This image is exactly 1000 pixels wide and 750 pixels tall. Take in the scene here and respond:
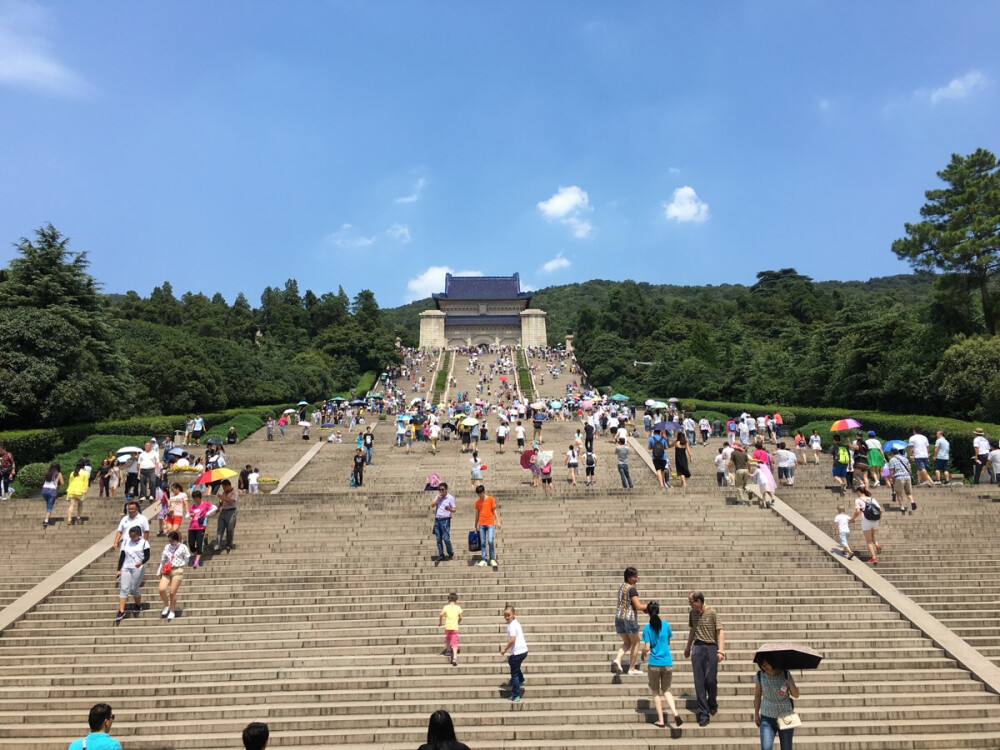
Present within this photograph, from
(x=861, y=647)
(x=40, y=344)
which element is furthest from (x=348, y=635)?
(x=40, y=344)

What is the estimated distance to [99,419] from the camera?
26547mm

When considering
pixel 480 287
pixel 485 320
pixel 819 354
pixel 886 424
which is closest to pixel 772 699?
pixel 886 424

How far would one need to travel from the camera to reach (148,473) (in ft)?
52.2

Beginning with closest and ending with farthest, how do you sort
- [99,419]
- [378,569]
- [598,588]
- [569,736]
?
[569,736] < [598,588] < [378,569] < [99,419]

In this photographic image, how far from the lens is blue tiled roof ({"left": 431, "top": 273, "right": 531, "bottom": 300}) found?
8638 centimetres

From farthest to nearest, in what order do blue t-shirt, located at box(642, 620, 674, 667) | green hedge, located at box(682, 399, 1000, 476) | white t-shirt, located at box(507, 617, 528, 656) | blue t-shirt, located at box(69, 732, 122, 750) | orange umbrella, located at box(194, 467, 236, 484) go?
green hedge, located at box(682, 399, 1000, 476) < orange umbrella, located at box(194, 467, 236, 484) < white t-shirt, located at box(507, 617, 528, 656) < blue t-shirt, located at box(642, 620, 674, 667) < blue t-shirt, located at box(69, 732, 122, 750)

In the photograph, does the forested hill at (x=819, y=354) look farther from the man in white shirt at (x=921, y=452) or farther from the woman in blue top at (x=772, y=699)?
the woman in blue top at (x=772, y=699)

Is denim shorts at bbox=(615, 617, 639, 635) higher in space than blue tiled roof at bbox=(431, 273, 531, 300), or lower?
lower

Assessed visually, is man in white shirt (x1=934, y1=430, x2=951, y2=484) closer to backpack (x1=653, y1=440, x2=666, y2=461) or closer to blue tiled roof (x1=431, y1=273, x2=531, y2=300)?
backpack (x1=653, y1=440, x2=666, y2=461)

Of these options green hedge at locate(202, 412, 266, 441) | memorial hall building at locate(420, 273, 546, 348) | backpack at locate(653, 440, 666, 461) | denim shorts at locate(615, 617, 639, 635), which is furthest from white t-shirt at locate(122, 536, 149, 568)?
memorial hall building at locate(420, 273, 546, 348)

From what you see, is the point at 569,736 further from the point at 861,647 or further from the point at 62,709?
the point at 62,709

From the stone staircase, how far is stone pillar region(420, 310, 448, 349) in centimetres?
6678

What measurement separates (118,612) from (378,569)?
3.49 meters

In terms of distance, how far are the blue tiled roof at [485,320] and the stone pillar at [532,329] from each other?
5.11 feet
